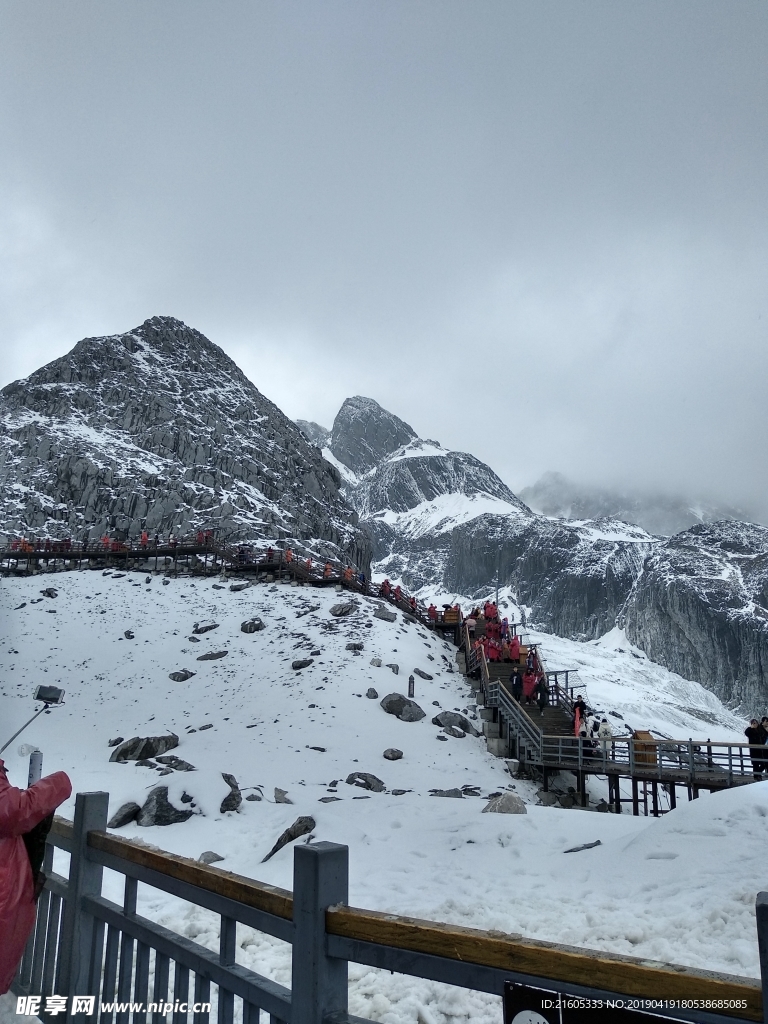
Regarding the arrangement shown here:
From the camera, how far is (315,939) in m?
2.32

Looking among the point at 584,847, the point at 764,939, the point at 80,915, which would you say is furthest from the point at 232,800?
the point at 764,939

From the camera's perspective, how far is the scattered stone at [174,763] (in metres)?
16.2

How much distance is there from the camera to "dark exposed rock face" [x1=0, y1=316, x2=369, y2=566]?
64.9m

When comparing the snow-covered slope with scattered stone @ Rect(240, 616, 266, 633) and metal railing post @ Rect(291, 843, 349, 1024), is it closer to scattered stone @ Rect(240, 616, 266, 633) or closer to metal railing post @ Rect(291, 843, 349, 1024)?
scattered stone @ Rect(240, 616, 266, 633)

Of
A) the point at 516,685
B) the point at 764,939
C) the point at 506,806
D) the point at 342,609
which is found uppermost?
the point at 342,609

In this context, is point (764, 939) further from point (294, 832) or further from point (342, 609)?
point (342, 609)

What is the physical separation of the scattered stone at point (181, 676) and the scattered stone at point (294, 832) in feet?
47.4

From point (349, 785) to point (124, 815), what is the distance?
5.45m

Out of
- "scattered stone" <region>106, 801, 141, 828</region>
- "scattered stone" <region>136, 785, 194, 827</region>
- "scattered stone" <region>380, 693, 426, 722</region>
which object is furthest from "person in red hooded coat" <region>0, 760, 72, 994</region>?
"scattered stone" <region>380, 693, 426, 722</region>

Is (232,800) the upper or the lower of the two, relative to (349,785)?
upper

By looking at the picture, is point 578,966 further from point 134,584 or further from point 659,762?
point 134,584

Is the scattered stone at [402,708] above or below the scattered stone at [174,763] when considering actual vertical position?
above

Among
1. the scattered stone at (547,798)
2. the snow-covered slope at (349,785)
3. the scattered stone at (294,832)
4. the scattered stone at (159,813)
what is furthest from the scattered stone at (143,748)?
the scattered stone at (547,798)

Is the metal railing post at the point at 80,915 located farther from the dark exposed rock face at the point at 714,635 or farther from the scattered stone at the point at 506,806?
the dark exposed rock face at the point at 714,635
